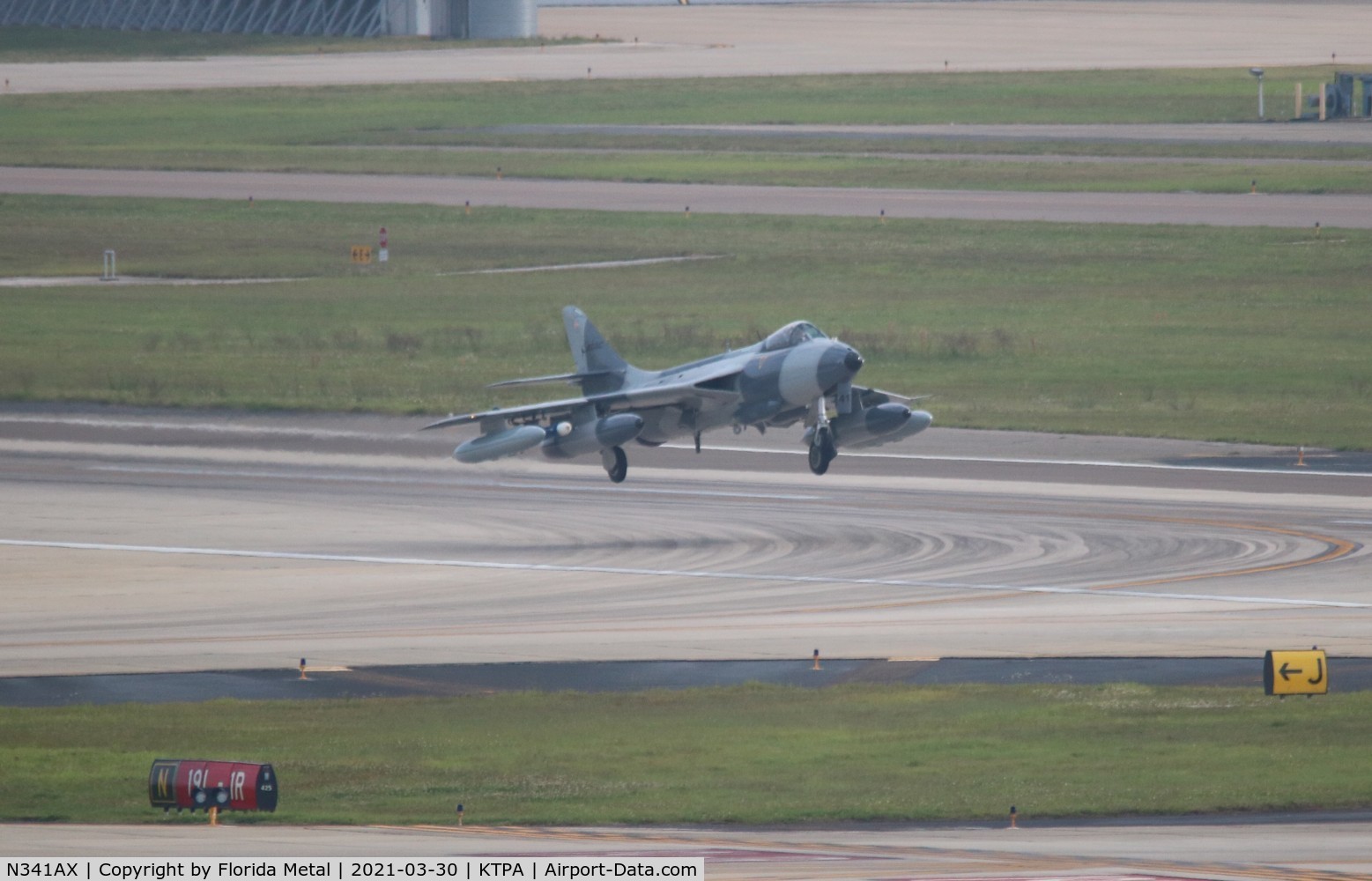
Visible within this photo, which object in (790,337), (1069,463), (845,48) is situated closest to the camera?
(790,337)

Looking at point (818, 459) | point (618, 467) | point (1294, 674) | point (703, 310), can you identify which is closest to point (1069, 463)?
point (818, 459)

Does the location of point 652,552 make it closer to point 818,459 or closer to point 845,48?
point 818,459

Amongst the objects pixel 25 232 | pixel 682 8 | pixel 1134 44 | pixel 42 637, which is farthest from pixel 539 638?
pixel 682 8

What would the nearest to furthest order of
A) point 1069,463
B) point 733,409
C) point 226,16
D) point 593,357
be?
1. point 733,409
2. point 593,357
3. point 1069,463
4. point 226,16

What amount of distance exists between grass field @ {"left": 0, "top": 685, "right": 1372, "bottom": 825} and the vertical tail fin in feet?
52.2

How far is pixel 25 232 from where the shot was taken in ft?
278

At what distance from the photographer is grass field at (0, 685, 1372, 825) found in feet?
77.5

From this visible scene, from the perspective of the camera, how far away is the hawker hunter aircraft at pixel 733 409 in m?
41.2

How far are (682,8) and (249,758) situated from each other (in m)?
168

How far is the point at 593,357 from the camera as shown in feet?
147

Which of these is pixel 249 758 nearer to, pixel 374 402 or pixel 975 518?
pixel 975 518

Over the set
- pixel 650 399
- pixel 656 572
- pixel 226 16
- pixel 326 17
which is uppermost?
pixel 226 16
